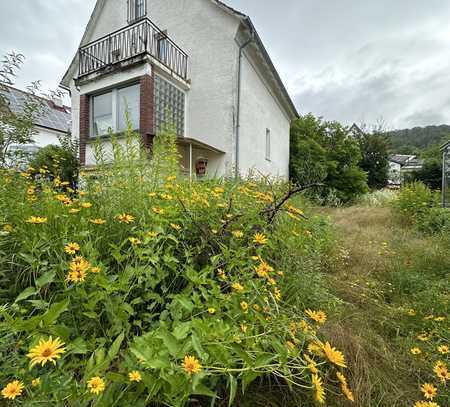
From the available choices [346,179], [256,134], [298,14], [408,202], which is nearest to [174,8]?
[298,14]

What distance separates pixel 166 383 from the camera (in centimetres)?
62

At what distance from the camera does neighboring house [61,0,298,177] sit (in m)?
6.27

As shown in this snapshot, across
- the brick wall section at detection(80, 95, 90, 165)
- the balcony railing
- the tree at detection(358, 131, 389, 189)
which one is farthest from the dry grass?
the tree at detection(358, 131, 389, 189)

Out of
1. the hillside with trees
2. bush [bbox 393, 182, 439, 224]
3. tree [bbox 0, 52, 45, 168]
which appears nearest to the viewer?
tree [bbox 0, 52, 45, 168]

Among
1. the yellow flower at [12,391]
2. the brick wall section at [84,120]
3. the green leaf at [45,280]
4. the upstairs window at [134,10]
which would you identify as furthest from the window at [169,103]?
the yellow flower at [12,391]

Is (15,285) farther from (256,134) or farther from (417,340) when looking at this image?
(256,134)

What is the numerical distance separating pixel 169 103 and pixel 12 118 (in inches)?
192

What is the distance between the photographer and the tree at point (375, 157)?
56.3 ft

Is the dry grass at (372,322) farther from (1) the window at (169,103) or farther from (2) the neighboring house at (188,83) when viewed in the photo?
(1) the window at (169,103)

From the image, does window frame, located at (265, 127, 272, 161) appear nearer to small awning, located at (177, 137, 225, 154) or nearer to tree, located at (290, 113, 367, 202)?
tree, located at (290, 113, 367, 202)

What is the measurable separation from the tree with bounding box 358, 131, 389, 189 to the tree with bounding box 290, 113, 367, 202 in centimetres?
550

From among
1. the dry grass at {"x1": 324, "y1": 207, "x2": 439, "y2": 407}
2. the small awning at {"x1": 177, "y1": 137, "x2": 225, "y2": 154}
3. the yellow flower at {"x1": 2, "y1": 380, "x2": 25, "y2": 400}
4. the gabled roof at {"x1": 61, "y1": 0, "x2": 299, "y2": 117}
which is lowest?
the dry grass at {"x1": 324, "y1": 207, "x2": 439, "y2": 407}

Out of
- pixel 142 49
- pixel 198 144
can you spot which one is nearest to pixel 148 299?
pixel 198 144

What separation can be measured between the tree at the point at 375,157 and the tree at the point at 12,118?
1942 centimetres
